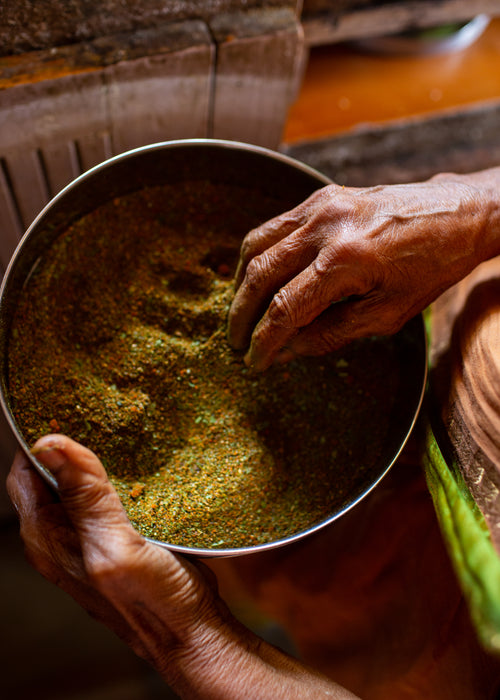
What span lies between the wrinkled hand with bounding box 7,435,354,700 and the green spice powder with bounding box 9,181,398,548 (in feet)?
0.22

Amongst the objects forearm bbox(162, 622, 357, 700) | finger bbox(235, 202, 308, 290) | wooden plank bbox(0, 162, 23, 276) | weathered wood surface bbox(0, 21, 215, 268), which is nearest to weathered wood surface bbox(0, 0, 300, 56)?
weathered wood surface bbox(0, 21, 215, 268)

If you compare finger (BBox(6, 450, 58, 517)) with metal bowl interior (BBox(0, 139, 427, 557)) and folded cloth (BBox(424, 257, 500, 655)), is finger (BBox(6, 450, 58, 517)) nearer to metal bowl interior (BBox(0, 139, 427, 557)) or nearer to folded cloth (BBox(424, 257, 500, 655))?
metal bowl interior (BBox(0, 139, 427, 557))

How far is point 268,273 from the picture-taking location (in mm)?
706

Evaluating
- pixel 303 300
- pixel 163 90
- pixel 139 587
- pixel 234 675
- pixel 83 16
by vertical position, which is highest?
pixel 83 16

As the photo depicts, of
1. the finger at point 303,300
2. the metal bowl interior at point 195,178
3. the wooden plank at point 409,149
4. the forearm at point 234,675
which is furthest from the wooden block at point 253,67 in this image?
the forearm at point 234,675

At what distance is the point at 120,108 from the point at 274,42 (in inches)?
10.2

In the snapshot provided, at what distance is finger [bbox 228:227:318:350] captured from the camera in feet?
2.28

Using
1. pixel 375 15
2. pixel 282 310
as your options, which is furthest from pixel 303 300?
pixel 375 15

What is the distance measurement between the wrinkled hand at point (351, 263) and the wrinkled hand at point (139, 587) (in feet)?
0.86

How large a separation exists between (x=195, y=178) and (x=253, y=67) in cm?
22

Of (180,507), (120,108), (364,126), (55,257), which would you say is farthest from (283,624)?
(364,126)

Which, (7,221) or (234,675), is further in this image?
(7,221)

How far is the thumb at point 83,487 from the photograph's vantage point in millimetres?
568

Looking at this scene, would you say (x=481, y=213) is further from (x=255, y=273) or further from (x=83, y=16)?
(x=83, y=16)
